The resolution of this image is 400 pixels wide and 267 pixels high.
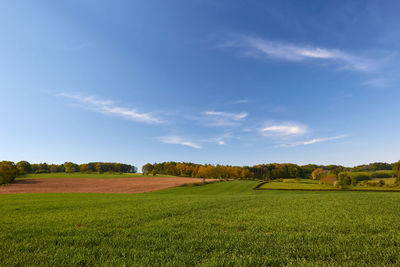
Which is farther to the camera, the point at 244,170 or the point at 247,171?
the point at 247,171

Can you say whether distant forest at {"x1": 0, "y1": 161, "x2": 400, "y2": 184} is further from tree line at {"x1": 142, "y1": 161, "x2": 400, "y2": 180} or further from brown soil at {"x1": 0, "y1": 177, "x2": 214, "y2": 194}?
brown soil at {"x1": 0, "y1": 177, "x2": 214, "y2": 194}

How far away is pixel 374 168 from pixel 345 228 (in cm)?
16178

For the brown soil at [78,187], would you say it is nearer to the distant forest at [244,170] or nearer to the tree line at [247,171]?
the distant forest at [244,170]

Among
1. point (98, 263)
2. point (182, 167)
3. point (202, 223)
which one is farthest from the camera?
point (182, 167)

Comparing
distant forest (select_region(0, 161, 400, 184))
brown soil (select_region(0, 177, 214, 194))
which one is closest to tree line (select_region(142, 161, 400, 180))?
distant forest (select_region(0, 161, 400, 184))

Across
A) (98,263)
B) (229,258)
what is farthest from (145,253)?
(229,258)

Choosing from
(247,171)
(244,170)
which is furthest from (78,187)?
(247,171)

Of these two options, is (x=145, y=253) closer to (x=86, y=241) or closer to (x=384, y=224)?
(x=86, y=241)

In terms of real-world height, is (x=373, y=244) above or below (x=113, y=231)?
above

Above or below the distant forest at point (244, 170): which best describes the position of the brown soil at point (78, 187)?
below

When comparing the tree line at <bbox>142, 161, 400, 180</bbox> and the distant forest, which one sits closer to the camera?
the distant forest

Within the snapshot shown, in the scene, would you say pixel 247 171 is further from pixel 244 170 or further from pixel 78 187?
pixel 78 187

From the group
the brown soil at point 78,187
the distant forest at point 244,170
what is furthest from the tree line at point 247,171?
the brown soil at point 78,187

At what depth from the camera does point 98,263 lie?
4.56 meters
